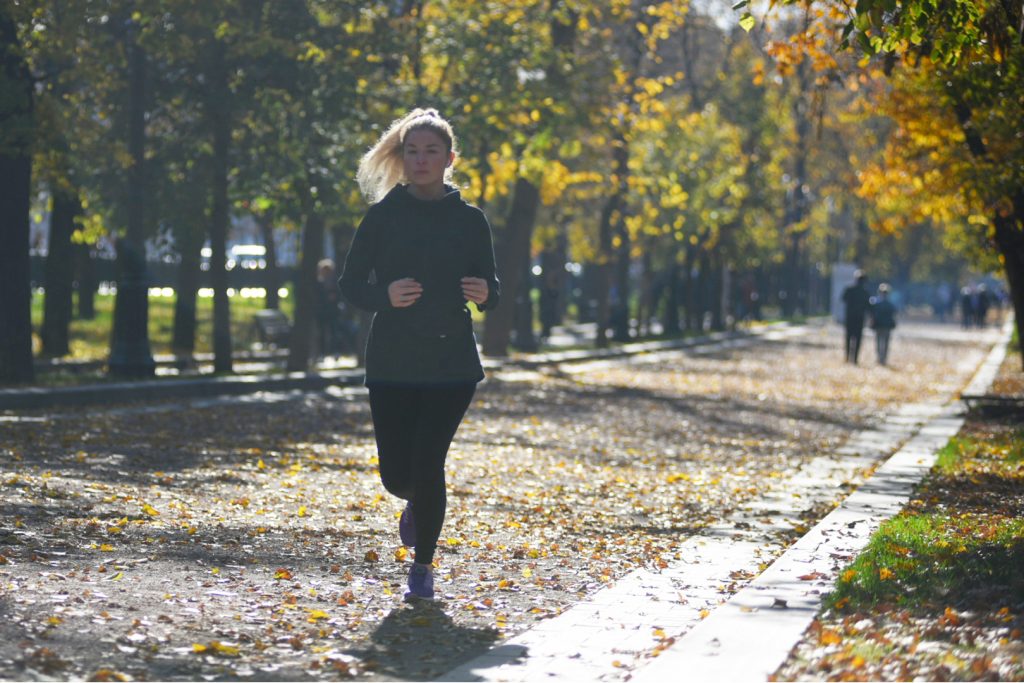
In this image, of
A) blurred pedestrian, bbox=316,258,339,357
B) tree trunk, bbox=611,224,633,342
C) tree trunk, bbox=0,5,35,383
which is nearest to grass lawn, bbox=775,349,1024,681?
tree trunk, bbox=0,5,35,383

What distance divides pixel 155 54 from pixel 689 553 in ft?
48.3

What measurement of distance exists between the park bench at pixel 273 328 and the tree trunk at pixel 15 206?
1293 centimetres

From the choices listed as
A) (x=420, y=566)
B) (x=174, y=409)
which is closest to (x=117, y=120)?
(x=174, y=409)

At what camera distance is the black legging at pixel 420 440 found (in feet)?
24.2

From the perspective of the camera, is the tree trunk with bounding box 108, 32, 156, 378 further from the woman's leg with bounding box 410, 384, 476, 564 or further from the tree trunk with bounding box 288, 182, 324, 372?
the woman's leg with bounding box 410, 384, 476, 564

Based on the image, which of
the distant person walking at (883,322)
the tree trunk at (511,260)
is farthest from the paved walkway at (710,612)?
the distant person walking at (883,322)

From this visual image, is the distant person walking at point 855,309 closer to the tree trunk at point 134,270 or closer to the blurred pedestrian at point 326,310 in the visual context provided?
the blurred pedestrian at point 326,310

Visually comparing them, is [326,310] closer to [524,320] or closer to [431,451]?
[524,320]

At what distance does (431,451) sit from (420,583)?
57cm

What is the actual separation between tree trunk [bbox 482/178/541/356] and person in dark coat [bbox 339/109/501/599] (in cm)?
2500

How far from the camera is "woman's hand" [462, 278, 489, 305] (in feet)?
24.0

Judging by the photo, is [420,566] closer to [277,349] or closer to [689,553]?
[689,553]

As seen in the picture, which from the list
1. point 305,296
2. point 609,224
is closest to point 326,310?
Result: point 305,296

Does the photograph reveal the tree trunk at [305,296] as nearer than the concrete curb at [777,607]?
No
